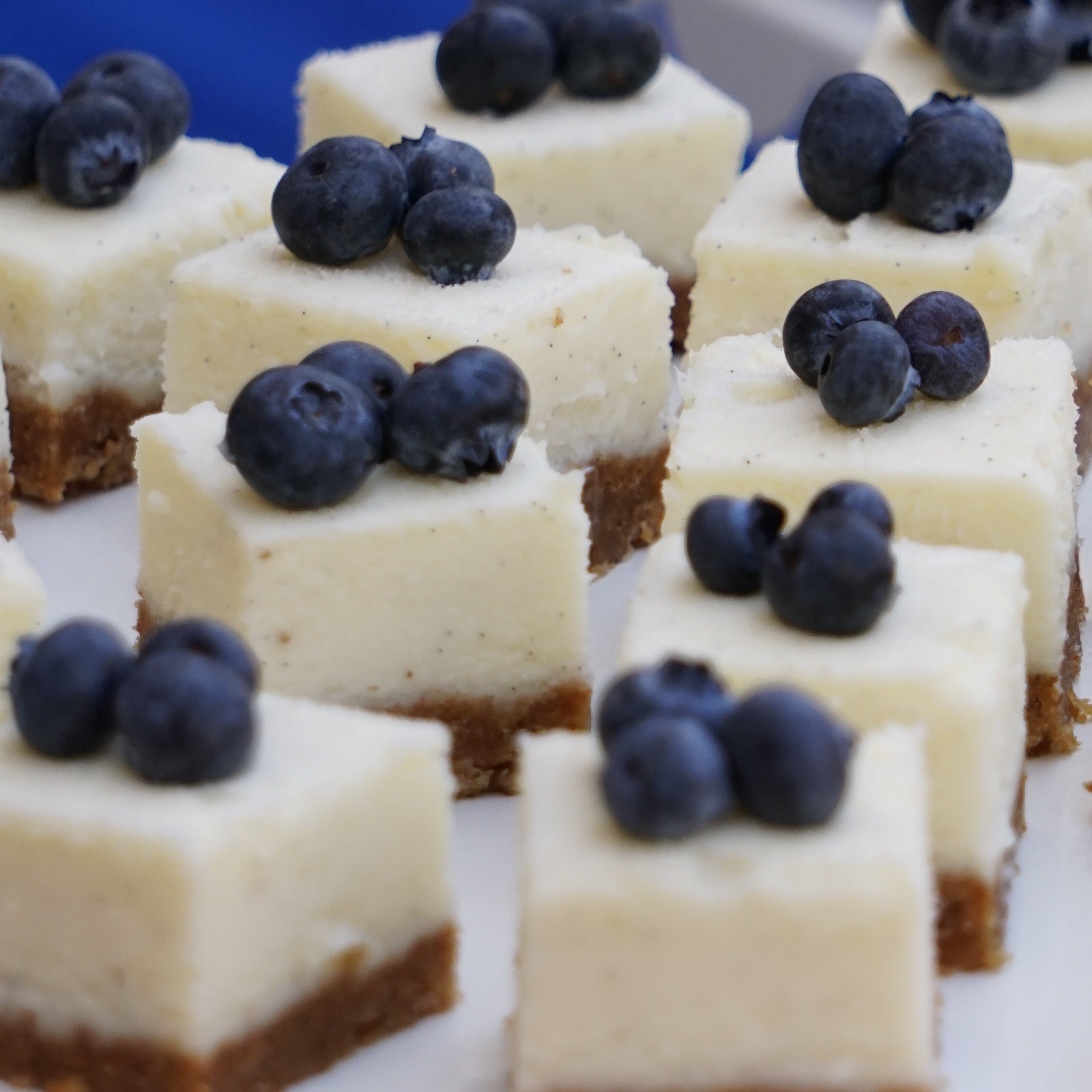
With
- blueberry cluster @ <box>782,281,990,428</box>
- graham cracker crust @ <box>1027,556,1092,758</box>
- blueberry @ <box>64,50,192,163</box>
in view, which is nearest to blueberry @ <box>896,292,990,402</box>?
blueberry cluster @ <box>782,281,990,428</box>

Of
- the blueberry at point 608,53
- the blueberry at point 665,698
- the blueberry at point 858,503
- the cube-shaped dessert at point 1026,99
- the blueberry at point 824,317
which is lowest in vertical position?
the blueberry at point 665,698

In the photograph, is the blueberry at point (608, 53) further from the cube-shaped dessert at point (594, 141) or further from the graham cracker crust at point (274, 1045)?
the graham cracker crust at point (274, 1045)

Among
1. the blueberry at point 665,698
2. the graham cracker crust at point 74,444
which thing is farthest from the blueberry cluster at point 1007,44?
the blueberry at point 665,698

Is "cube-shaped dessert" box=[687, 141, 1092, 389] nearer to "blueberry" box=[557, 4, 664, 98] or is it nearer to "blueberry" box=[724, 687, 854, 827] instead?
"blueberry" box=[557, 4, 664, 98]

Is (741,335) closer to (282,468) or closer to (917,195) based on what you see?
(917,195)

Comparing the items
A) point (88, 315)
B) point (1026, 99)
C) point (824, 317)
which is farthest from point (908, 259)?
point (88, 315)

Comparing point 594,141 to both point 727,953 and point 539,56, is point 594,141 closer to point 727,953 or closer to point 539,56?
point 539,56
